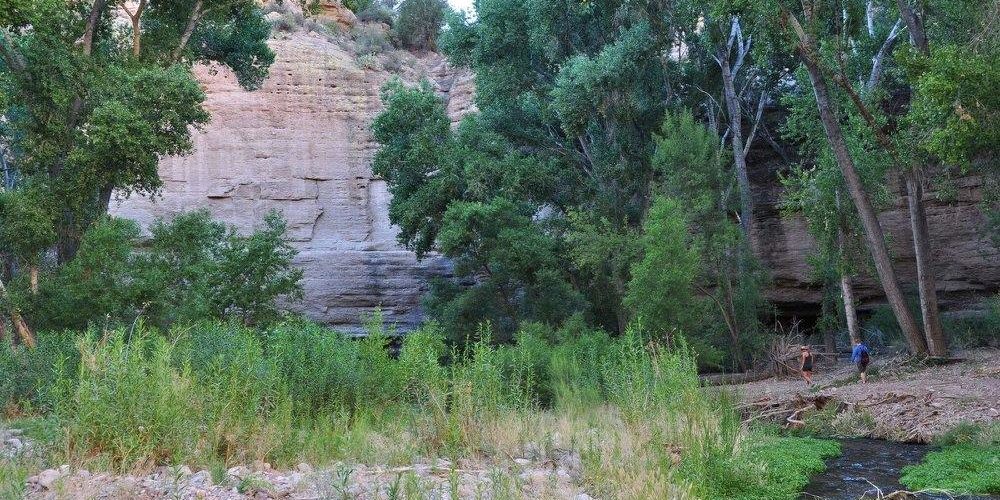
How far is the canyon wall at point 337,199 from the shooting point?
28375 mm

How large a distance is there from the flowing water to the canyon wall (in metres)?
17.5

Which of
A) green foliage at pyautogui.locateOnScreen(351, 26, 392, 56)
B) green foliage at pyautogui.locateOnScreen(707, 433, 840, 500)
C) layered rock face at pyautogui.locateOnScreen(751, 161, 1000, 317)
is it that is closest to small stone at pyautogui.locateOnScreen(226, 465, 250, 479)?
green foliage at pyautogui.locateOnScreen(707, 433, 840, 500)

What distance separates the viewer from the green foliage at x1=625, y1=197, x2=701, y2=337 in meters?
20.4

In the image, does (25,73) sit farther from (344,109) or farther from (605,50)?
(344,109)

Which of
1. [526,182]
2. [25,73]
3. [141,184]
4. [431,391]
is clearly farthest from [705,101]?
[431,391]

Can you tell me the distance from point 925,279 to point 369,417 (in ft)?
50.4

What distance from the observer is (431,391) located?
8.59 metres

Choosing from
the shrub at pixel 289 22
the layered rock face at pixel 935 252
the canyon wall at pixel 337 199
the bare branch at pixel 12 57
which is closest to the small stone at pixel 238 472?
the bare branch at pixel 12 57

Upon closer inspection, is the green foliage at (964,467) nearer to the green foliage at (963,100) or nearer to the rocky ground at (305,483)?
the rocky ground at (305,483)

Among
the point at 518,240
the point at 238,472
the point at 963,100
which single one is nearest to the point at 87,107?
the point at 518,240

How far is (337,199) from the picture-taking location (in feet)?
114

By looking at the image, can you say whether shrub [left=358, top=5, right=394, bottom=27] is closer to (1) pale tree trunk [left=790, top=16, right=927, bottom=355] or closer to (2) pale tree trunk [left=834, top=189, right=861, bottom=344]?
(2) pale tree trunk [left=834, top=189, right=861, bottom=344]

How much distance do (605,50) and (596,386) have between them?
16.3 m

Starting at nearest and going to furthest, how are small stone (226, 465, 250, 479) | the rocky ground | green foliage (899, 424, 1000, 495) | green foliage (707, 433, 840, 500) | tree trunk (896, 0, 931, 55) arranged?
the rocky ground, small stone (226, 465, 250, 479), green foliage (707, 433, 840, 500), green foliage (899, 424, 1000, 495), tree trunk (896, 0, 931, 55)
